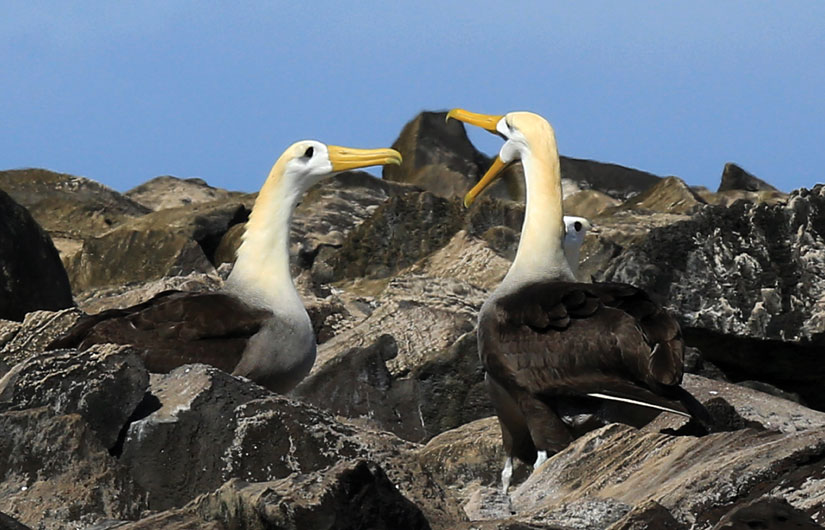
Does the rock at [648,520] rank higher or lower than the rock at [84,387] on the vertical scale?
lower

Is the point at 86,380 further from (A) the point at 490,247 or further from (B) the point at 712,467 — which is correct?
(A) the point at 490,247

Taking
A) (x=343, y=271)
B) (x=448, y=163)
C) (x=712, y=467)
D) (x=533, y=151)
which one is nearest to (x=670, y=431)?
(x=712, y=467)

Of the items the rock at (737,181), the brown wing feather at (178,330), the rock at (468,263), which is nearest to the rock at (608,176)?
the rock at (737,181)

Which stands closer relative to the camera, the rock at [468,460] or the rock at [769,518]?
the rock at [769,518]

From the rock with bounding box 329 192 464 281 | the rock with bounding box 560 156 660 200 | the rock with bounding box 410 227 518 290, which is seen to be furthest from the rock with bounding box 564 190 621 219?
the rock with bounding box 410 227 518 290

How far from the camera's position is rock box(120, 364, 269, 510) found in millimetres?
6840

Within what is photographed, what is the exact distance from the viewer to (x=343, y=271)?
16547 millimetres

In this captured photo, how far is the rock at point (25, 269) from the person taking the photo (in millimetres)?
12289

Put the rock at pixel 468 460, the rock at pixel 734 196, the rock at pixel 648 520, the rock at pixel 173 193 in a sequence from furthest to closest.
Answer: the rock at pixel 173 193 < the rock at pixel 734 196 < the rock at pixel 468 460 < the rock at pixel 648 520

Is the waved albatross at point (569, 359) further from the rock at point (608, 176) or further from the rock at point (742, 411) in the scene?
the rock at point (608, 176)

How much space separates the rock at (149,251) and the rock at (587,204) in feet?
18.5

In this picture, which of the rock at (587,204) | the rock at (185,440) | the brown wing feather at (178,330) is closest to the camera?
the rock at (185,440)

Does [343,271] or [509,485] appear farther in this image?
[343,271]

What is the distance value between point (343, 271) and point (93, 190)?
7.54 m
